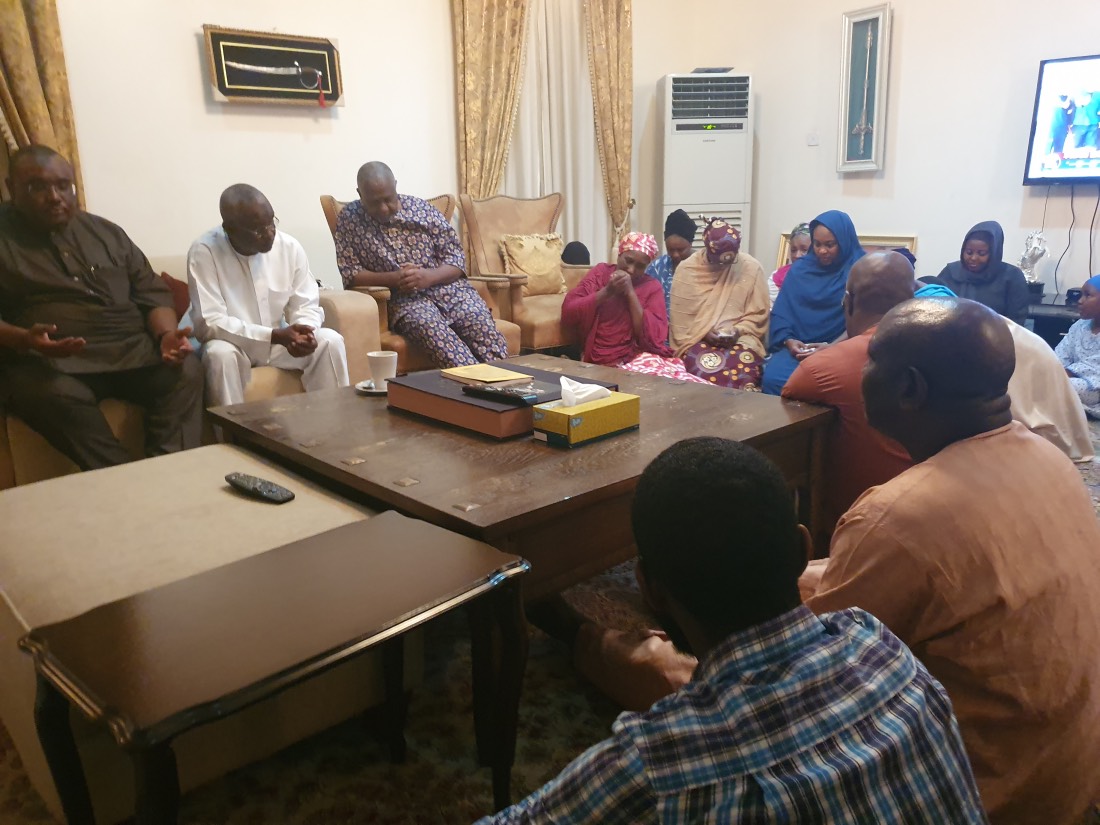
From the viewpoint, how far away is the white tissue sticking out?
1.64 metres

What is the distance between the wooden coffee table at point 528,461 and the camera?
52.0 inches

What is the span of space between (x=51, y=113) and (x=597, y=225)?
3264 mm

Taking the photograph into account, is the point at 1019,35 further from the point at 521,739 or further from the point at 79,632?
the point at 79,632

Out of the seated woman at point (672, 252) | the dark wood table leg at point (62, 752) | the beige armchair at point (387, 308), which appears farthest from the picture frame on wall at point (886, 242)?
the dark wood table leg at point (62, 752)

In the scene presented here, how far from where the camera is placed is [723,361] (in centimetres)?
331

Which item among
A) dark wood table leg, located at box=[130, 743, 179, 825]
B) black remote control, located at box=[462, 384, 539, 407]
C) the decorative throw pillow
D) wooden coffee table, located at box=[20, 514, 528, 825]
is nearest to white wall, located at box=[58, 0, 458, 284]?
the decorative throw pillow

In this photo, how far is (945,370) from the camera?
1046 mm

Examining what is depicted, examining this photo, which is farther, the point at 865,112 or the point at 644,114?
the point at 644,114

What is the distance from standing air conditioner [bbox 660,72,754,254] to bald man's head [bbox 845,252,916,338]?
3.71m

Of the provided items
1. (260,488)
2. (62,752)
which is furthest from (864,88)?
(62,752)

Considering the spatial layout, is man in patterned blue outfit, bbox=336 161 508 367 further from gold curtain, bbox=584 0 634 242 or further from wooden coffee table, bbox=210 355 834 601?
gold curtain, bbox=584 0 634 242

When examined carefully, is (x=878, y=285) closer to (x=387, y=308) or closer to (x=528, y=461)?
(x=528, y=461)

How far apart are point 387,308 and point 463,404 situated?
1.84m

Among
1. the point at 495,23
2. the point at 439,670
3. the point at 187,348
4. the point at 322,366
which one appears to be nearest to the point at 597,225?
the point at 495,23
